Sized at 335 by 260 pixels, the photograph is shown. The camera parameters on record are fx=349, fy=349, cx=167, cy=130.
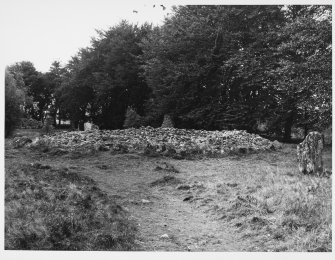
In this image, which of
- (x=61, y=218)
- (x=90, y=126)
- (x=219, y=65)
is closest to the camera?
(x=61, y=218)

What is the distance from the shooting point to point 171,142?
1118 centimetres

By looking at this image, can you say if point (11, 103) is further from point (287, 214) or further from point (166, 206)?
point (287, 214)

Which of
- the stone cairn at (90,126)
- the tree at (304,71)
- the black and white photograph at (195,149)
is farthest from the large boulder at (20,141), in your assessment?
the tree at (304,71)

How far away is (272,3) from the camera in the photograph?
7961 millimetres

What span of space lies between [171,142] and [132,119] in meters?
3.66

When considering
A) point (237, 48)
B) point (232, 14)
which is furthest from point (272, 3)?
point (237, 48)

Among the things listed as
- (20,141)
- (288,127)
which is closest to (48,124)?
(20,141)

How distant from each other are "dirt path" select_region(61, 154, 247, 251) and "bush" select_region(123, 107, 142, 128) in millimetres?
4839

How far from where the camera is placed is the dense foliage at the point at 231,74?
25.8 ft

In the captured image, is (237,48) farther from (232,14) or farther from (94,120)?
(94,120)

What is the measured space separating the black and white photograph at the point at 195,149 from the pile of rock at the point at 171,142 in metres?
0.04

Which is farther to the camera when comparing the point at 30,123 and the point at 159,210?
the point at 30,123

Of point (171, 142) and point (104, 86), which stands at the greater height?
point (104, 86)

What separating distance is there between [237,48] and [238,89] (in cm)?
144
